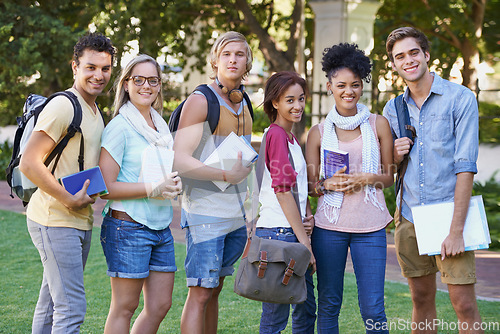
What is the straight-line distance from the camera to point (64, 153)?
3.39 meters

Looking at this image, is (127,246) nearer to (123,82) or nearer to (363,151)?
(123,82)

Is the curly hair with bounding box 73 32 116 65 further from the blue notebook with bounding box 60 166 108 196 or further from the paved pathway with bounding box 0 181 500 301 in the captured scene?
the paved pathway with bounding box 0 181 500 301

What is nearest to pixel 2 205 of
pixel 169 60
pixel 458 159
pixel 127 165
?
pixel 169 60

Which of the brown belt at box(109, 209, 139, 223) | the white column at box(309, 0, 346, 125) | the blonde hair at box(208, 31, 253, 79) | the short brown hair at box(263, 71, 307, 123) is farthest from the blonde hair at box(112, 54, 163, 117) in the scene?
the white column at box(309, 0, 346, 125)

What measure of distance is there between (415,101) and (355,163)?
0.60m

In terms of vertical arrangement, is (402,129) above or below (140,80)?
below

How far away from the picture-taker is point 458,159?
3.64 metres

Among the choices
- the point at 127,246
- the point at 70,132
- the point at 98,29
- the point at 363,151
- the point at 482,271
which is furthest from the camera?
the point at 98,29

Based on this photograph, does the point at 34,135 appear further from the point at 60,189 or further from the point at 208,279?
the point at 208,279

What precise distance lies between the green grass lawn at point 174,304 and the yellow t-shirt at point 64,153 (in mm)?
2027

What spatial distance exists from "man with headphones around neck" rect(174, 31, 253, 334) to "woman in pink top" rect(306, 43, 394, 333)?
525 mm

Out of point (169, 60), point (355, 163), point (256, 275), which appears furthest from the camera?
point (169, 60)

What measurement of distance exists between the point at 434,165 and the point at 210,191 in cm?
141

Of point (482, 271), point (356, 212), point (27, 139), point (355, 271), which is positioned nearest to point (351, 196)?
point (356, 212)
